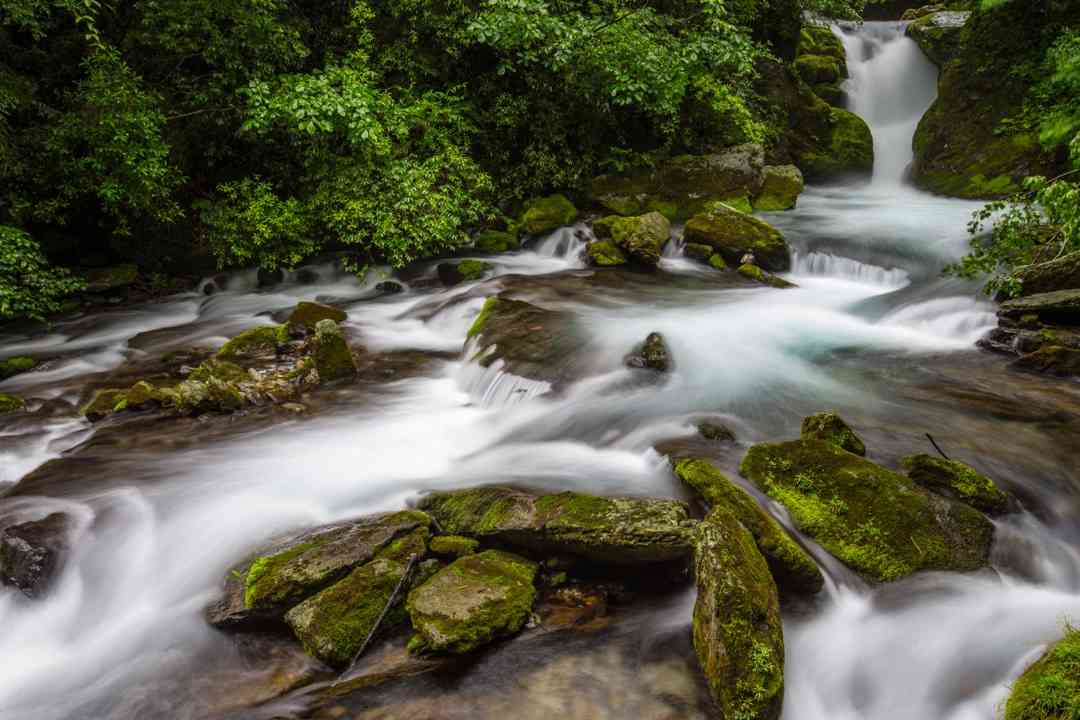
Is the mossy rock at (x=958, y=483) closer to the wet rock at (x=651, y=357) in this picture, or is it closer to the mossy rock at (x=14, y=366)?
the wet rock at (x=651, y=357)

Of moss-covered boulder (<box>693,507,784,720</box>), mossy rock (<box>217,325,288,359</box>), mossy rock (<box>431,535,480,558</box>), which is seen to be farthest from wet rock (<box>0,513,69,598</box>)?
moss-covered boulder (<box>693,507,784,720</box>)

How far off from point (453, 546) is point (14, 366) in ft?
23.8

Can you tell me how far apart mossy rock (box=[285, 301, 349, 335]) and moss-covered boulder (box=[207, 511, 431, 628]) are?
478 centimetres

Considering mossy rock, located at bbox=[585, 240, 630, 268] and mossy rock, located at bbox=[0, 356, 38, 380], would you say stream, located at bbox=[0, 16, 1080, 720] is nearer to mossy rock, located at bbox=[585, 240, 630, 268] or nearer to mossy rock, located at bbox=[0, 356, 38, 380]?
mossy rock, located at bbox=[0, 356, 38, 380]

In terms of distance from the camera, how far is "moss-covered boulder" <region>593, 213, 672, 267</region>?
1018 cm

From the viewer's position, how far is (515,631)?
9.52 ft

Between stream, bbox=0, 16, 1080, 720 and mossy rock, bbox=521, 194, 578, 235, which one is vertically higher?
mossy rock, bbox=521, 194, 578, 235

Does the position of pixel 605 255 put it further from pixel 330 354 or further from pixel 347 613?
pixel 347 613

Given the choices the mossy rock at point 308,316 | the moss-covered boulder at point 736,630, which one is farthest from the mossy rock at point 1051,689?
the mossy rock at point 308,316

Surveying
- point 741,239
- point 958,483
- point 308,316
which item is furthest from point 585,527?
point 741,239

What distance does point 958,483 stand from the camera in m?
3.70

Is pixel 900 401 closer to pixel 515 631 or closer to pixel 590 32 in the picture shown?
pixel 515 631

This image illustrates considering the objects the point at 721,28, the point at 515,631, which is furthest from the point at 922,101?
the point at 515,631

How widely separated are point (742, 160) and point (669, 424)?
949 cm
